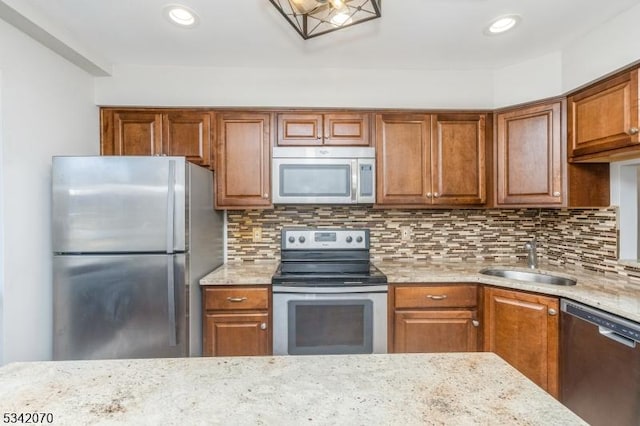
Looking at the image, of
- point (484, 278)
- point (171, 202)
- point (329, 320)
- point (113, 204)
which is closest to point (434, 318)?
point (484, 278)

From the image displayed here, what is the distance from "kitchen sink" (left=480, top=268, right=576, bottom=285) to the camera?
7.05ft

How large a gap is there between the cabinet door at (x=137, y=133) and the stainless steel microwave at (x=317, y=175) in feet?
2.82

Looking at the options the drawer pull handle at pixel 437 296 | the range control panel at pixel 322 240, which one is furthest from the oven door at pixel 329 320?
the range control panel at pixel 322 240

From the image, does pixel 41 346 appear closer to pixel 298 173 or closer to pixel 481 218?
pixel 298 173

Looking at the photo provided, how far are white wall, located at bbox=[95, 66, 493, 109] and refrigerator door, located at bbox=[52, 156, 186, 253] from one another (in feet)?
2.50

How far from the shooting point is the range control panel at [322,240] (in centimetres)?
247

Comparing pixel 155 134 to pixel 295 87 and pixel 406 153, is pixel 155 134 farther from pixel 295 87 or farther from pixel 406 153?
pixel 406 153

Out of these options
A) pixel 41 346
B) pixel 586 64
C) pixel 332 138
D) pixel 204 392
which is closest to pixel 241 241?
pixel 332 138

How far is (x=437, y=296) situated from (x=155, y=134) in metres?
2.24

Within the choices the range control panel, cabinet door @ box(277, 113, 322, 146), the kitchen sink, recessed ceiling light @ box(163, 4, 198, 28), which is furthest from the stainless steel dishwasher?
recessed ceiling light @ box(163, 4, 198, 28)

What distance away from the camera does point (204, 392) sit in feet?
2.49

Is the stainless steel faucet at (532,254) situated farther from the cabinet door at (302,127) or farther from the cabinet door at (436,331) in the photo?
the cabinet door at (302,127)

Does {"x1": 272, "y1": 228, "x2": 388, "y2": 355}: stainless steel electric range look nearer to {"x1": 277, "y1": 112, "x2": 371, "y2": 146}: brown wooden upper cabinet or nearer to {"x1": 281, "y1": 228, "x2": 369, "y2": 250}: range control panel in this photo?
{"x1": 281, "y1": 228, "x2": 369, "y2": 250}: range control panel

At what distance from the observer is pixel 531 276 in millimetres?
2314
